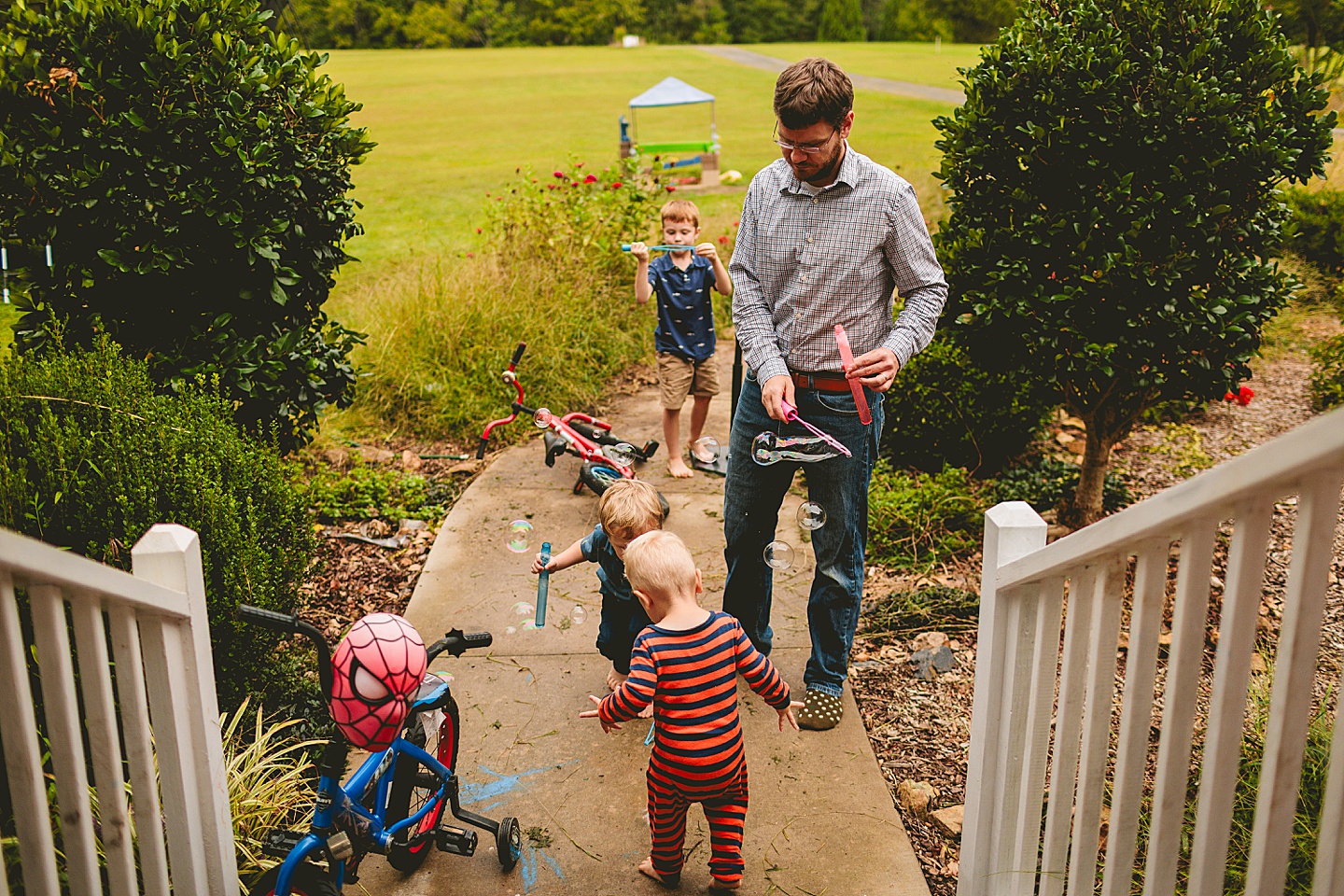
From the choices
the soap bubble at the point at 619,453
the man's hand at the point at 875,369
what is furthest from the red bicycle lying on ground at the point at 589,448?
the man's hand at the point at 875,369

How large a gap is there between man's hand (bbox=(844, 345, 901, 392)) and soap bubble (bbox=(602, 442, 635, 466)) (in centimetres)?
222

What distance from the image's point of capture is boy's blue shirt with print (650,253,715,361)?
5375 millimetres

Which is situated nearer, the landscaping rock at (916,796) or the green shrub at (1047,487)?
the landscaping rock at (916,796)

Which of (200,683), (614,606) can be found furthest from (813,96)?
(200,683)

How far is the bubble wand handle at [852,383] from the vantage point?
295cm

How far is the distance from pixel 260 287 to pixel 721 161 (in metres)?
18.0

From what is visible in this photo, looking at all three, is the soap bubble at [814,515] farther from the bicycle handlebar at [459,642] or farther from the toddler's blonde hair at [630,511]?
the bicycle handlebar at [459,642]

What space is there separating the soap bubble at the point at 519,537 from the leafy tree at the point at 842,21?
57437 millimetres

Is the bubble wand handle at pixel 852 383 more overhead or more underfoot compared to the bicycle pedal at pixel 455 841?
more overhead

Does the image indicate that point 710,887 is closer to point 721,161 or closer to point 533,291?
point 533,291

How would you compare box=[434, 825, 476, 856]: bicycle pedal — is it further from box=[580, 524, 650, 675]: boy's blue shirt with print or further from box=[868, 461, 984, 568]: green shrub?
box=[868, 461, 984, 568]: green shrub

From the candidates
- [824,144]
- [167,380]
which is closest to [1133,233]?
[824,144]

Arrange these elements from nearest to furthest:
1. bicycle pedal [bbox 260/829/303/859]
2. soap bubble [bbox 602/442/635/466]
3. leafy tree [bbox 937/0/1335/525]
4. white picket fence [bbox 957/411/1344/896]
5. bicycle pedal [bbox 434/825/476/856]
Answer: white picket fence [bbox 957/411/1344/896], bicycle pedal [bbox 260/829/303/859], bicycle pedal [bbox 434/825/476/856], leafy tree [bbox 937/0/1335/525], soap bubble [bbox 602/442/635/466]

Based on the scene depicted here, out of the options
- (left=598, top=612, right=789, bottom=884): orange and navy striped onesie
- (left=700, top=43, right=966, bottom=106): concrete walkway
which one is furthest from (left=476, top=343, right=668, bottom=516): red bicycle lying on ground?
(left=700, top=43, right=966, bottom=106): concrete walkway
